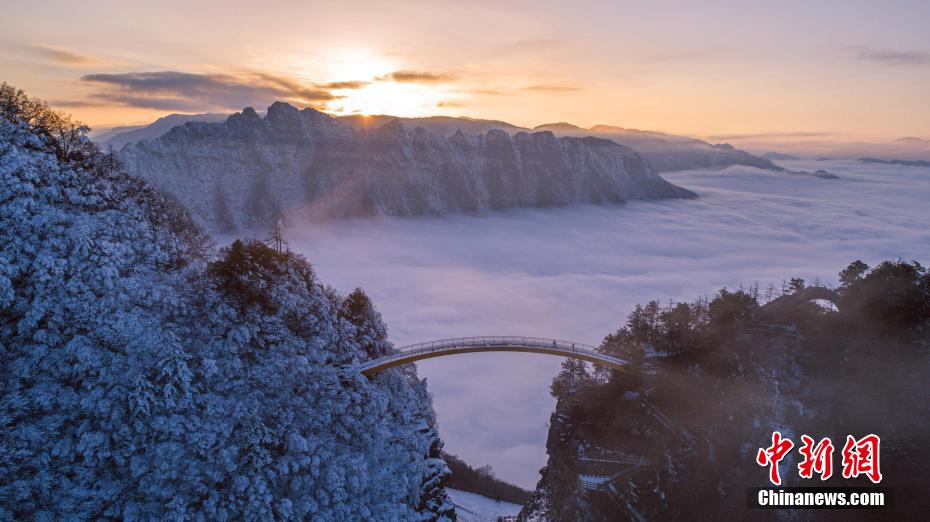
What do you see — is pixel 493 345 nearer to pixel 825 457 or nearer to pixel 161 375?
pixel 161 375

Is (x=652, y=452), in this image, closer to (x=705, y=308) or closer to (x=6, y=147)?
(x=705, y=308)

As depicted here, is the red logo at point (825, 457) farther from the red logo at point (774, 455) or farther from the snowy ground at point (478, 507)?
the snowy ground at point (478, 507)

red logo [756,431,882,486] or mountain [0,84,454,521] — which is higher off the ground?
mountain [0,84,454,521]

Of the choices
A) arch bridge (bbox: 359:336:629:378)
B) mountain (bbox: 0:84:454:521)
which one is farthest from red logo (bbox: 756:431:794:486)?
mountain (bbox: 0:84:454:521)

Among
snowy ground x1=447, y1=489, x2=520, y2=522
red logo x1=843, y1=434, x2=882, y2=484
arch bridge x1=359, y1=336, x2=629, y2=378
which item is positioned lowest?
snowy ground x1=447, y1=489, x2=520, y2=522

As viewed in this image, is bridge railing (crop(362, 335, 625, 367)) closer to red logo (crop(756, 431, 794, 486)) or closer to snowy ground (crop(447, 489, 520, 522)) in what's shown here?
red logo (crop(756, 431, 794, 486))
